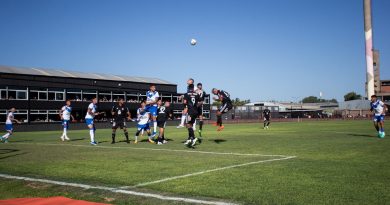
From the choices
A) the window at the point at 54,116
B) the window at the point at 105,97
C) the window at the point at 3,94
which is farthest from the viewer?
the window at the point at 105,97

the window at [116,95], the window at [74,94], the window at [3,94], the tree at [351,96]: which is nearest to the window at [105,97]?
the window at [116,95]

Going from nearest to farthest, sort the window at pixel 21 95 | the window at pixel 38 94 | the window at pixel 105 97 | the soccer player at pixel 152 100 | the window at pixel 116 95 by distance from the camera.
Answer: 1. the soccer player at pixel 152 100
2. the window at pixel 21 95
3. the window at pixel 38 94
4. the window at pixel 105 97
5. the window at pixel 116 95

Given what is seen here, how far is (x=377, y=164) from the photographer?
8.59m

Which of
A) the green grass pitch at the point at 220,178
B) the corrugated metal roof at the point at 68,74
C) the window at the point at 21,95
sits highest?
the corrugated metal roof at the point at 68,74

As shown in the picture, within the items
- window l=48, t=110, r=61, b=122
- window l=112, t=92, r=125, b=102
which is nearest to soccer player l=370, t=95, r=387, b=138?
window l=48, t=110, r=61, b=122

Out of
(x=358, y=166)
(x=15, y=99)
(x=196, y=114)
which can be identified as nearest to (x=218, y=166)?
(x=358, y=166)

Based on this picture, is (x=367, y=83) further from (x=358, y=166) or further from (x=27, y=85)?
(x=27, y=85)

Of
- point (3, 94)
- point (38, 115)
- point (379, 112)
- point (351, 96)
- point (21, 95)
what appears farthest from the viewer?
point (351, 96)

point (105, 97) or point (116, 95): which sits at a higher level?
point (116, 95)

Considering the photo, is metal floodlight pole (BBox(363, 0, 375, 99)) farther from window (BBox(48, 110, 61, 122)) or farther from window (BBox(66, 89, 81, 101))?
window (BBox(66, 89, 81, 101))

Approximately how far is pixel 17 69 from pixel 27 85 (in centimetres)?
638

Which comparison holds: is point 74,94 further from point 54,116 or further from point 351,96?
point 351,96

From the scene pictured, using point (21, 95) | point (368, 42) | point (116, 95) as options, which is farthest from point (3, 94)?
point (368, 42)

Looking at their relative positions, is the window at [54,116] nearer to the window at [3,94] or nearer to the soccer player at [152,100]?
the window at [3,94]
